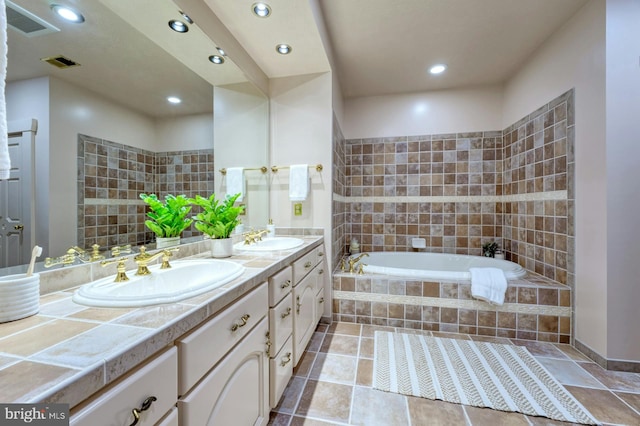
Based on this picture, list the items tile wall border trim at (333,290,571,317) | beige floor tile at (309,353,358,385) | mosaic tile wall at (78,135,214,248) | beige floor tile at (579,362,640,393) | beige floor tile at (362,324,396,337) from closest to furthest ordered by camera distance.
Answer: mosaic tile wall at (78,135,214,248) → beige floor tile at (579,362,640,393) → beige floor tile at (309,353,358,385) → tile wall border trim at (333,290,571,317) → beige floor tile at (362,324,396,337)

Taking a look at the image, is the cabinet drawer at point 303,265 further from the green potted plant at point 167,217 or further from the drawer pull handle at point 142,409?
the drawer pull handle at point 142,409

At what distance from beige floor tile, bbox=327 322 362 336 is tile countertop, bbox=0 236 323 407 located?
154cm

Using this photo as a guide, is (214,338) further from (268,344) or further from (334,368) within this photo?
(334,368)

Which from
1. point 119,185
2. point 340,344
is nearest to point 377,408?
point 340,344

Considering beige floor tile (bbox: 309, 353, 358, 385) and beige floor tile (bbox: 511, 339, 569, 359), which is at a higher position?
beige floor tile (bbox: 511, 339, 569, 359)

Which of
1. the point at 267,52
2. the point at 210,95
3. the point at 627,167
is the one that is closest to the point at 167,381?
the point at 210,95

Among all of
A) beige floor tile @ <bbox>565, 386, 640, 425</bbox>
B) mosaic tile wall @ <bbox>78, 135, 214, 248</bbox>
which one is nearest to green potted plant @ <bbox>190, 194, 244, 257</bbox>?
mosaic tile wall @ <bbox>78, 135, 214, 248</bbox>

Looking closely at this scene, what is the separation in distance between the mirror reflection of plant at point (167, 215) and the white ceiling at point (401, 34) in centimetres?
123

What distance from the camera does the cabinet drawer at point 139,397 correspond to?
0.45m

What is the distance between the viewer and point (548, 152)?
2215mm

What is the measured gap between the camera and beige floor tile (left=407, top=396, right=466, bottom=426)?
127cm

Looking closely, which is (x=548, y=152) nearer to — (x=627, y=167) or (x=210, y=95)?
(x=627, y=167)

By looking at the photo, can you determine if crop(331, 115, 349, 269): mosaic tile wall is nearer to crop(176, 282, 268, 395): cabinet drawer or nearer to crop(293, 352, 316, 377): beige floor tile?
crop(293, 352, 316, 377): beige floor tile

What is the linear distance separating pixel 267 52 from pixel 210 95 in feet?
2.28
